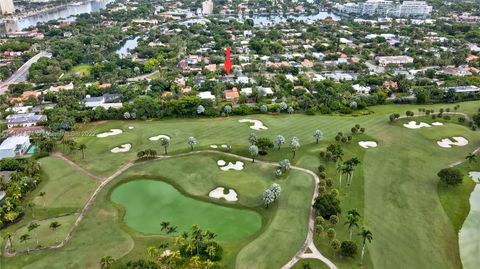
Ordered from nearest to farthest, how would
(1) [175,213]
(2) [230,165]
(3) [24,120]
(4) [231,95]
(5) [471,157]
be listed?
1. (1) [175,213]
2. (5) [471,157]
3. (2) [230,165]
4. (3) [24,120]
5. (4) [231,95]

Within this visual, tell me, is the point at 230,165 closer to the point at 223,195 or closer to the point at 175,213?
the point at 223,195

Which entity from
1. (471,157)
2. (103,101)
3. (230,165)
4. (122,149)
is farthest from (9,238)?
(471,157)

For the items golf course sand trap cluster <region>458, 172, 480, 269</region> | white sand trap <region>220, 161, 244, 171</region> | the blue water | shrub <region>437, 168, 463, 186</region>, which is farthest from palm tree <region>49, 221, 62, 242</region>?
shrub <region>437, 168, 463, 186</region>

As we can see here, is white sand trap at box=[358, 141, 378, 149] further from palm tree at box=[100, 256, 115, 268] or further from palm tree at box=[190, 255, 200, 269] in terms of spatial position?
palm tree at box=[100, 256, 115, 268]

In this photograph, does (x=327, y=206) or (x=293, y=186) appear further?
(x=293, y=186)

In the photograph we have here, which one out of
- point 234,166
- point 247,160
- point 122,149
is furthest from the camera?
point 122,149

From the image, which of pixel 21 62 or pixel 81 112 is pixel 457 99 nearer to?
pixel 81 112

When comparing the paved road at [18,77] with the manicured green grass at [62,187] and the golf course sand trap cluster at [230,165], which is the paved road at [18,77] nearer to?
the manicured green grass at [62,187]

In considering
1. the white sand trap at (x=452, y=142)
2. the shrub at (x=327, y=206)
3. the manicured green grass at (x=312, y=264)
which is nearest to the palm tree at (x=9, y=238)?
the manicured green grass at (x=312, y=264)
